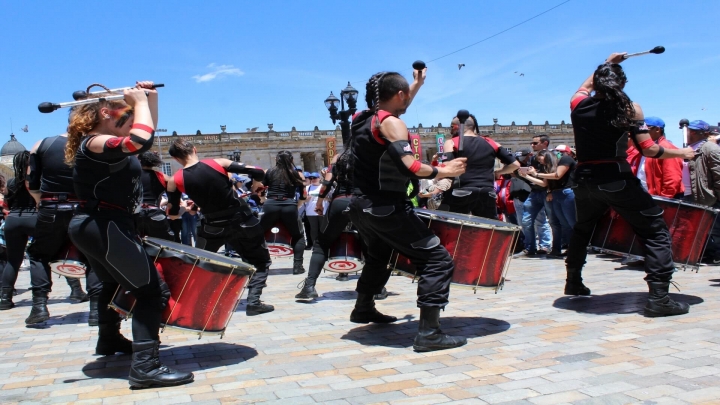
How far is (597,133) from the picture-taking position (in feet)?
16.6

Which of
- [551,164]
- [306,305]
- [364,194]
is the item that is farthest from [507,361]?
[551,164]

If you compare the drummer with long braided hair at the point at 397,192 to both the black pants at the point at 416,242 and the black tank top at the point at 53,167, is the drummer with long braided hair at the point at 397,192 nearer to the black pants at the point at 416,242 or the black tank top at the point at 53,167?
the black pants at the point at 416,242

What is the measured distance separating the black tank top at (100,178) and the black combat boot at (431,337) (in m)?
2.09

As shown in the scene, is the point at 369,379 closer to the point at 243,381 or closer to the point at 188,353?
the point at 243,381

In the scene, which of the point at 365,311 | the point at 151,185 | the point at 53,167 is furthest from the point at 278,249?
the point at 365,311

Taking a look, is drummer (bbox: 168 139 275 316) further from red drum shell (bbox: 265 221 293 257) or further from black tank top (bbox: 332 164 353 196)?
red drum shell (bbox: 265 221 293 257)

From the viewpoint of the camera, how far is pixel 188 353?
4688mm

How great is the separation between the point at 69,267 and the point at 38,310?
0.51 m

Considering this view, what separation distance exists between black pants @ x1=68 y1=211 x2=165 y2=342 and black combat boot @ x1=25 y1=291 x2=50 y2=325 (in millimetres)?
2768

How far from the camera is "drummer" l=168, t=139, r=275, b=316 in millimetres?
6113

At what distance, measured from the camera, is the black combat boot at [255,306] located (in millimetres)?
6195

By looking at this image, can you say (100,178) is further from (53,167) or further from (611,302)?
(611,302)

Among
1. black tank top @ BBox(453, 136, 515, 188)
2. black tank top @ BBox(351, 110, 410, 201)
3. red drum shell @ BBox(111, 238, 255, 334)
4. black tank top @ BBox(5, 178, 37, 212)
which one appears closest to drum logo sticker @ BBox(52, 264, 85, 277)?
black tank top @ BBox(5, 178, 37, 212)

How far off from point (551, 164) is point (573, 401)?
7.22m
